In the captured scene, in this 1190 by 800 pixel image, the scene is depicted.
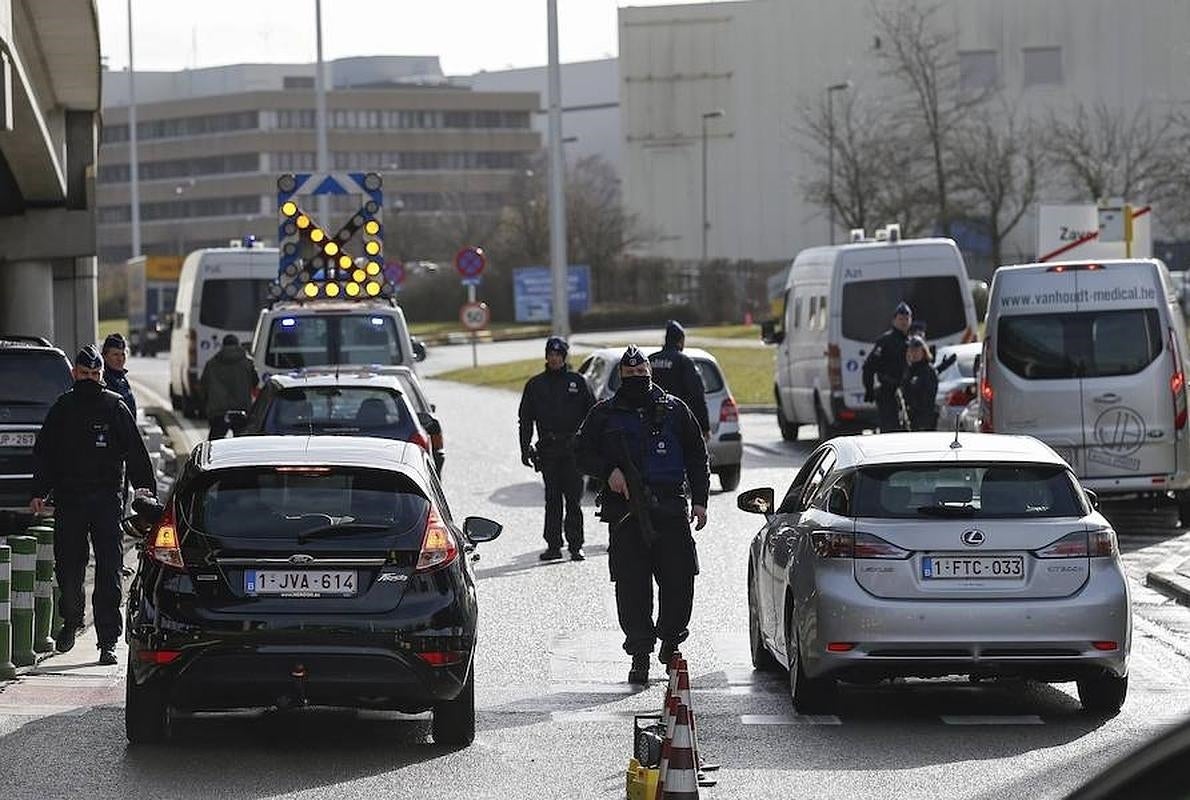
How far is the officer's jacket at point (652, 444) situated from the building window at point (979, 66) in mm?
78832

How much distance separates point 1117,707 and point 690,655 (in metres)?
Result: 2.96

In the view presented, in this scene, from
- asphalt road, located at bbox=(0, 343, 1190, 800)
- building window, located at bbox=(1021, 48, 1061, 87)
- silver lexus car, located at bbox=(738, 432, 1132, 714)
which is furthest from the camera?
building window, located at bbox=(1021, 48, 1061, 87)

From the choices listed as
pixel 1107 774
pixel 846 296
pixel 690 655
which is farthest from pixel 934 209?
pixel 1107 774

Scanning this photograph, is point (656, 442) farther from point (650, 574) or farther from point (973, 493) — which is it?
point (973, 493)

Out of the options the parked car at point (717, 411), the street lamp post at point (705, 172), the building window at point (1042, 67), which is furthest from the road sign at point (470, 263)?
the building window at point (1042, 67)

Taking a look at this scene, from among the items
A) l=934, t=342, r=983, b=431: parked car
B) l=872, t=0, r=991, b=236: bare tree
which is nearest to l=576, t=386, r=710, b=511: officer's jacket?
l=934, t=342, r=983, b=431: parked car

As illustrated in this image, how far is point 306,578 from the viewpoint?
9.92 metres

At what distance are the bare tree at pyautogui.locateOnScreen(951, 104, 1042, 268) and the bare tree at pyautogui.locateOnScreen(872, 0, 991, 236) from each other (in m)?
0.59

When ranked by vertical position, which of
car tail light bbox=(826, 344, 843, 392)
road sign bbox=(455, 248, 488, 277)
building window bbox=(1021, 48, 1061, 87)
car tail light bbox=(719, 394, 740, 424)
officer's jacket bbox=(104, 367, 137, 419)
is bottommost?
car tail light bbox=(719, 394, 740, 424)

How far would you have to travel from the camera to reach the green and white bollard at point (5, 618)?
12.3 meters

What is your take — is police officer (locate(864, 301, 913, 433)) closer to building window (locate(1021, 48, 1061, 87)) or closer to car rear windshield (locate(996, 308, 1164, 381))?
car rear windshield (locate(996, 308, 1164, 381))

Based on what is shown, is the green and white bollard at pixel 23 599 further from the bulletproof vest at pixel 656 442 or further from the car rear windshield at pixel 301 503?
the bulletproof vest at pixel 656 442

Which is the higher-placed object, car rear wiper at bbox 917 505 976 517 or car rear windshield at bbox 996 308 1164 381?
car rear windshield at bbox 996 308 1164 381

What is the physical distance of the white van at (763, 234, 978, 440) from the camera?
29.0 m
